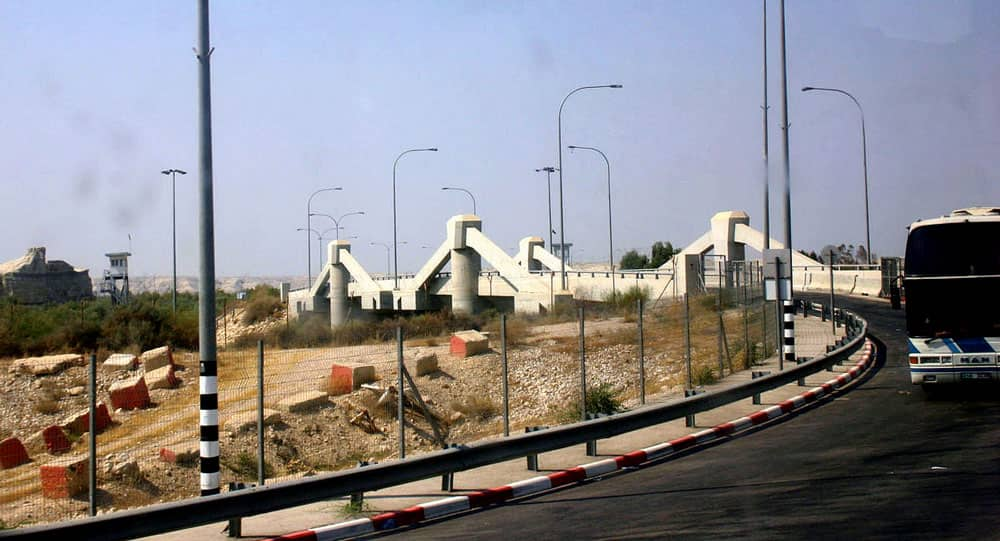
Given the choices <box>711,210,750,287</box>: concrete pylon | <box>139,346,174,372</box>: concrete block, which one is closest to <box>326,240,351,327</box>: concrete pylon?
<box>711,210,750,287</box>: concrete pylon

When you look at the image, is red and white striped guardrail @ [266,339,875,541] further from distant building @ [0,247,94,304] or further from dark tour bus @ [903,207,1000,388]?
distant building @ [0,247,94,304]

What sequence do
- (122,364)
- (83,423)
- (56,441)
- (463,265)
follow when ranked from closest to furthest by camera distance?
(56,441), (83,423), (122,364), (463,265)

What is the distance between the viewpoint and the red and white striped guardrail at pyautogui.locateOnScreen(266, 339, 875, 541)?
9289 millimetres

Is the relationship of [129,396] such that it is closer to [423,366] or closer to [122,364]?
[423,366]

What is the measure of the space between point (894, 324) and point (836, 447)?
28587mm

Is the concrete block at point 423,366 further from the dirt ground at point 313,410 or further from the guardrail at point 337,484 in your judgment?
the guardrail at point 337,484

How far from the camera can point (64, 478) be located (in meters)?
16.3

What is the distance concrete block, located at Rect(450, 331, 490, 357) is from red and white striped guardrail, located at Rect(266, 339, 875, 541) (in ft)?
50.7

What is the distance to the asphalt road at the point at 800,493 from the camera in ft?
28.8

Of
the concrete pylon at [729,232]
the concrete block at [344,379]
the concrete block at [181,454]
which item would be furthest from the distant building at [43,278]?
the concrete block at [181,454]

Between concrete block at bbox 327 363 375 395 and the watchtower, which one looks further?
the watchtower

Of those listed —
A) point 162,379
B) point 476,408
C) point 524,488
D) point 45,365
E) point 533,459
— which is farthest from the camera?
point 45,365

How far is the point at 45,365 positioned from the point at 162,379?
5.91 meters

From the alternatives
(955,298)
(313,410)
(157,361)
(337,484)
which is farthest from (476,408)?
(337,484)
